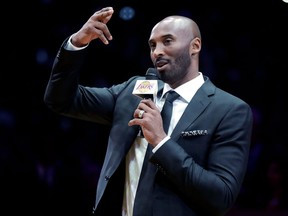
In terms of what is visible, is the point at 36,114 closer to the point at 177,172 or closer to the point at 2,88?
the point at 2,88

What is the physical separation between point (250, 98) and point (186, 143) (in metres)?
2.78

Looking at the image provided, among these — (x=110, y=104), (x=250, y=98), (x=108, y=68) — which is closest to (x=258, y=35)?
(x=250, y=98)

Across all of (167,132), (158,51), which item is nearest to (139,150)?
(167,132)

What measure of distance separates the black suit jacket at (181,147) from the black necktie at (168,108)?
53mm

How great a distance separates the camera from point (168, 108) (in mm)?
2014

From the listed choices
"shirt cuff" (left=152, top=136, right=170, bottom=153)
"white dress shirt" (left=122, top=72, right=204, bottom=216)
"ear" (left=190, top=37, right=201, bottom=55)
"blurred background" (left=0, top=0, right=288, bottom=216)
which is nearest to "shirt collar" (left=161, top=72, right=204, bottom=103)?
"white dress shirt" (left=122, top=72, right=204, bottom=216)

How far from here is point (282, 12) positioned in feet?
15.6

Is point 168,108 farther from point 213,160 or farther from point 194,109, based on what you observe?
point 213,160

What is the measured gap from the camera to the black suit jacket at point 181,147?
183 cm

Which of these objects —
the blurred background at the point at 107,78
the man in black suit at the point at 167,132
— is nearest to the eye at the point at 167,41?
the man in black suit at the point at 167,132

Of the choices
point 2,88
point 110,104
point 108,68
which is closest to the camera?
point 110,104

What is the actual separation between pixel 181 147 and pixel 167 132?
0.33 ft

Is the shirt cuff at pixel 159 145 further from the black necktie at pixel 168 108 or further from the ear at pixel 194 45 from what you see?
the ear at pixel 194 45

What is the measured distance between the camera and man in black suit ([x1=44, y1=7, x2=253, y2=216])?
184 cm
